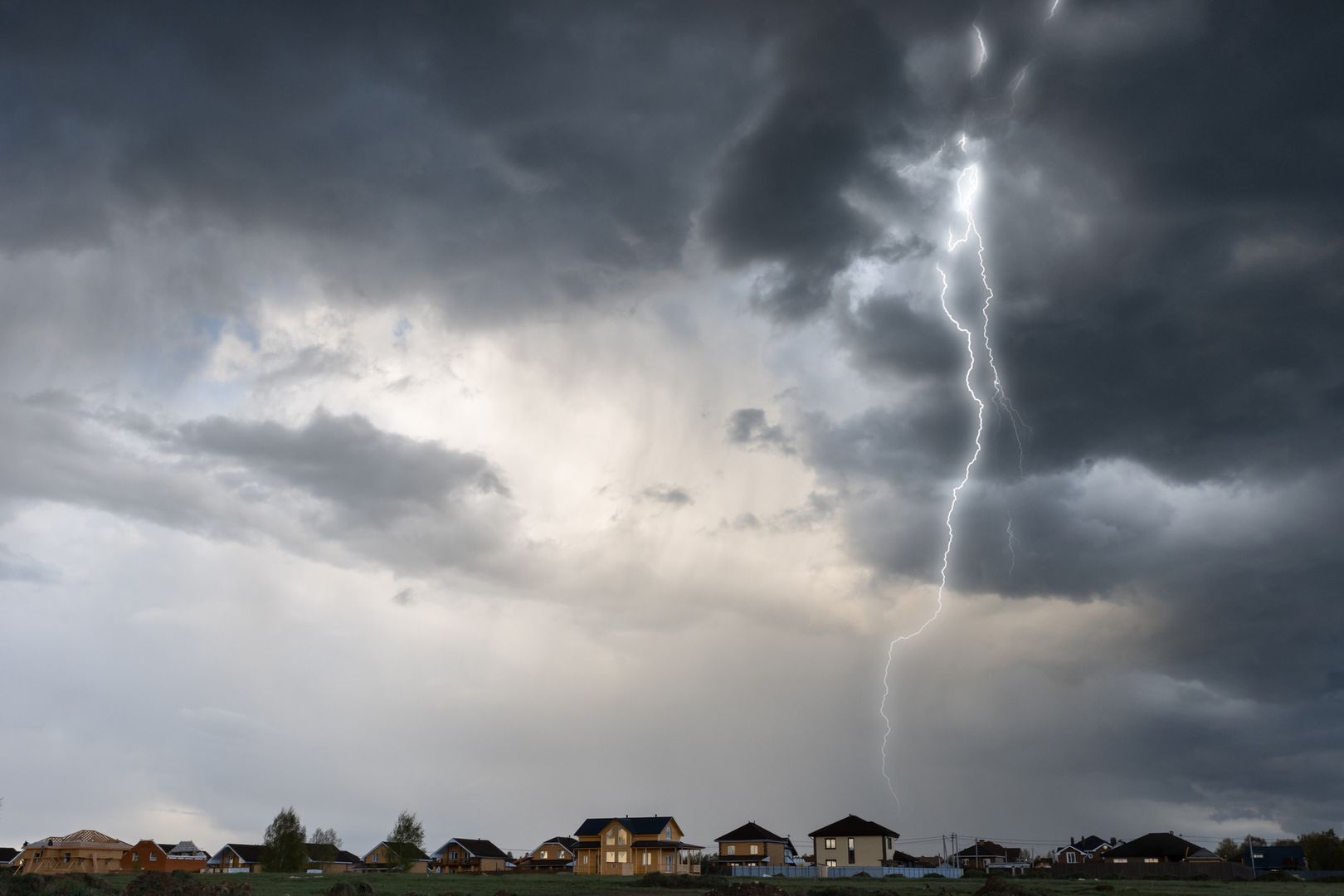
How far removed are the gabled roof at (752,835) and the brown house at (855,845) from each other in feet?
34.1

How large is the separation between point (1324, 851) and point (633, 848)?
101095 millimetres

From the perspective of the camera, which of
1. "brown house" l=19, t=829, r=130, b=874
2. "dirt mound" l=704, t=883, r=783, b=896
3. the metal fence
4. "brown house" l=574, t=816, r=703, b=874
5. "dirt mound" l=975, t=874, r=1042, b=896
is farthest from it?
Result: "brown house" l=19, t=829, r=130, b=874

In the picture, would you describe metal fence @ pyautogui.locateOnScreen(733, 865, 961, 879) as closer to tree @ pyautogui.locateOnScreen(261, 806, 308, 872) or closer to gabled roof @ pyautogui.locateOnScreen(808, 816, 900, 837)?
gabled roof @ pyautogui.locateOnScreen(808, 816, 900, 837)

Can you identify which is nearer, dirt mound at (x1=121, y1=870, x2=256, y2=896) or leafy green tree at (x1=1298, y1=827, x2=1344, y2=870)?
dirt mound at (x1=121, y1=870, x2=256, y2=896)

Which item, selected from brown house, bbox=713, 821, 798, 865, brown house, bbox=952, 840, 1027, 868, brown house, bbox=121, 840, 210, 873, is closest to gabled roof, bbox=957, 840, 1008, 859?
brown house, bbox=952, 840, 1027, 868

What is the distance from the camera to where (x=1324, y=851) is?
138500 mm

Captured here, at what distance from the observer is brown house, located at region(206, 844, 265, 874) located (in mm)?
145875

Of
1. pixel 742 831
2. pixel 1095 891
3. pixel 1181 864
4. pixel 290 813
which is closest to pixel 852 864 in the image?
pixel 742 831

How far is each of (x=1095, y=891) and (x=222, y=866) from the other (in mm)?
136434

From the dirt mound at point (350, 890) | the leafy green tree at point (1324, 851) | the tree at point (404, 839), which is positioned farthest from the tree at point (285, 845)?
the leafy green tree at point (1324, 851)

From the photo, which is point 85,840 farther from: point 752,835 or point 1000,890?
point 1000,890

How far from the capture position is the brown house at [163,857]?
454ft

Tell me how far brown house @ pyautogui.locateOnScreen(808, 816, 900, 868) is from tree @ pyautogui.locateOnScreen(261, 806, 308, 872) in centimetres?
6158

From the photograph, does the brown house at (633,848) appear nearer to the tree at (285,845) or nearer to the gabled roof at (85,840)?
the tree at (285,845)
